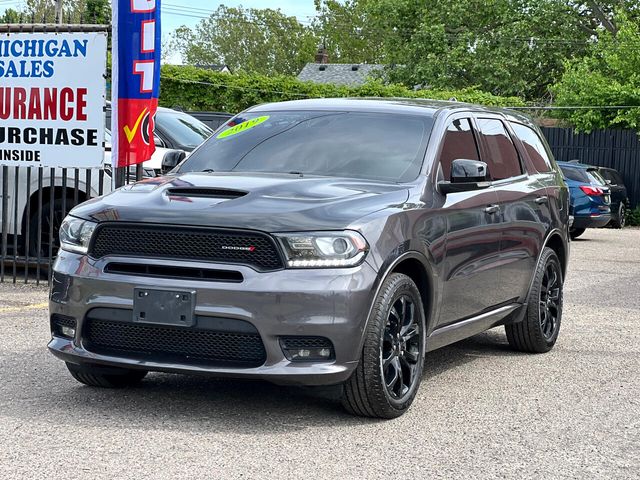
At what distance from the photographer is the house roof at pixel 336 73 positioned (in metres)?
77.6

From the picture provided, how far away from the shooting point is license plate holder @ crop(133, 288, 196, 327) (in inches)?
224

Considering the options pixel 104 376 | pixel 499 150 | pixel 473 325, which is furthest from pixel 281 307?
pixel 499 150

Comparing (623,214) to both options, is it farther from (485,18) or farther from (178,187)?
(178,187)

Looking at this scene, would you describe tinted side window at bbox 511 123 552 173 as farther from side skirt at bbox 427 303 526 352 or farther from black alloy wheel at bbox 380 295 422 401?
black alloy wheel at bbox 380 295 422 401

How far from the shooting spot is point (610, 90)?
3244cm

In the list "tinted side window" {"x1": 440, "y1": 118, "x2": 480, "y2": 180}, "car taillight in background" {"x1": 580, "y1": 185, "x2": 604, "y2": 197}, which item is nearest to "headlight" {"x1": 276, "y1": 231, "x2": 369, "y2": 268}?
"tinted side window" {"x1": 440, "y1": 118, "x2": 480, "y2": 180}

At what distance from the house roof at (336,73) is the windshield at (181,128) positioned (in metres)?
60.0

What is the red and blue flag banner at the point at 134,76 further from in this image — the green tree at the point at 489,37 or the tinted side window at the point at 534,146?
the green tree at the point at 489,37

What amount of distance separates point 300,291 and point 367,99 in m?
2.61

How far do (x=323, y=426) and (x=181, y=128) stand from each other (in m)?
10.3

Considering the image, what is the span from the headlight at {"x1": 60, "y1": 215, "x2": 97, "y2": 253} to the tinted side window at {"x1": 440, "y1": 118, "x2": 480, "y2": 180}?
2204 mm

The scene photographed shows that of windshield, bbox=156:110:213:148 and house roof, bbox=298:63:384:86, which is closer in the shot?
windshield, bbox=156:110:213:148

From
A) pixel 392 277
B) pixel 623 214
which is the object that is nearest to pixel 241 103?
pixel 623 214

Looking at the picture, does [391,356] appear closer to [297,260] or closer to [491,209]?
[297,260]
